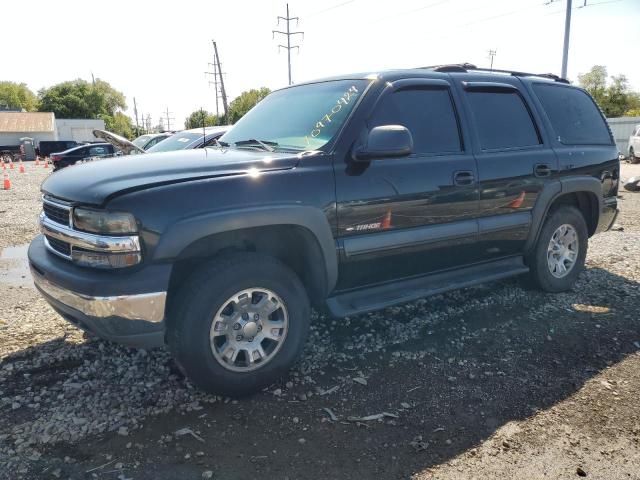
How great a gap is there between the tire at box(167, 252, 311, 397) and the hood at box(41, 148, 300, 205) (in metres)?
0.54

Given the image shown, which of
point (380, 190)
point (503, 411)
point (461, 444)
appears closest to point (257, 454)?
point (461, 444)

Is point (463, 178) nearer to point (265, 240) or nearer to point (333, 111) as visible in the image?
point (333, 111)

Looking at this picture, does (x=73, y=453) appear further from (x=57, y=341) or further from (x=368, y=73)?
(x=368, y=73)

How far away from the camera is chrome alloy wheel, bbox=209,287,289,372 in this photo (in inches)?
116

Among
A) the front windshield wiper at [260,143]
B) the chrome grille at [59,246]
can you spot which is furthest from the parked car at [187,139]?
the chrome grille at [59,246]

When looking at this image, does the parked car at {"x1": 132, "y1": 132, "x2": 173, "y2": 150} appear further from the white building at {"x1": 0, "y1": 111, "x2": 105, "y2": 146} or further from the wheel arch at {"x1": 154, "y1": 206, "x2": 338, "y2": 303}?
the white building at {"x1": 0, "y1": 111, "x2": 105, "y2": 146}

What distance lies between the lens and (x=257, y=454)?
8.43 feet

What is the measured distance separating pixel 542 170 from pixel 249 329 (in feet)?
9.83

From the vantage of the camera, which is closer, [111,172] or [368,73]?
[111,172]

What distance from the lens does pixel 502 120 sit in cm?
431

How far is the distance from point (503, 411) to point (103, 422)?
232 centimetres

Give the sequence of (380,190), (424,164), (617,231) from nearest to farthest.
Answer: (380,190), (424,164), (617,231)

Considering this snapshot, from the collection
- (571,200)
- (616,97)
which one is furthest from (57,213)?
(616,97)

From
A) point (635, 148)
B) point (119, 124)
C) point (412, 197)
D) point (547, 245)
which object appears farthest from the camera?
point (119, 124)
